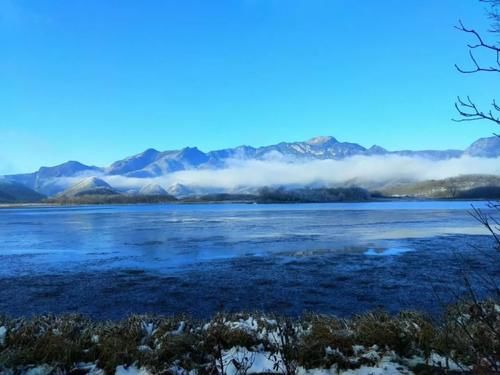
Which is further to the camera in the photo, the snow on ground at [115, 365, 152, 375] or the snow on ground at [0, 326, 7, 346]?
the snow on ground at [0, 326, 7, 346]

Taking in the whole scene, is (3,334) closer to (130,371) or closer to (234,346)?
(130,371)

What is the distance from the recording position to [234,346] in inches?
334

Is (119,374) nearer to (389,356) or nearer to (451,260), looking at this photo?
(389,356)

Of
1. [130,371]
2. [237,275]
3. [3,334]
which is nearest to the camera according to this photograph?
[130,371]

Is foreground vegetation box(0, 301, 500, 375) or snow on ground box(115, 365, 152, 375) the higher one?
foreground vegetation box(0, 301, 500, 375)

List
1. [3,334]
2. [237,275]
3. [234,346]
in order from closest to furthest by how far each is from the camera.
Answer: [234,346], [3,334], [237,275]

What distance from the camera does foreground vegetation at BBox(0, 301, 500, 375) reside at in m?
7.45

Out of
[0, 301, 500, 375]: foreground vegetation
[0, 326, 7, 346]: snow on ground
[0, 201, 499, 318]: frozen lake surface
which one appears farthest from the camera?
[0, 201, 499, 318]: frozen lake surface

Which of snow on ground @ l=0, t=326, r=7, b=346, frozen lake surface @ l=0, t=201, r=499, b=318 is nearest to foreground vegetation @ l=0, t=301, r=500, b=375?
snow on ground @ l=0, t=326, r=7, b=346

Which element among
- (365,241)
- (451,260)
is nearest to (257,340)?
(451,260)

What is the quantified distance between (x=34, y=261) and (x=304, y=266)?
1514 cm

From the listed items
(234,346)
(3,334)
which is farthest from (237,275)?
(3,334)

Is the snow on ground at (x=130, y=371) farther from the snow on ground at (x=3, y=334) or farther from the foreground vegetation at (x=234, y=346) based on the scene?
the snow on ground at (x=3, y=334)

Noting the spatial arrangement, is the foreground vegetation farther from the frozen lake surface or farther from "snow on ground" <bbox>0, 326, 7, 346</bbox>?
the frozen lake surface
